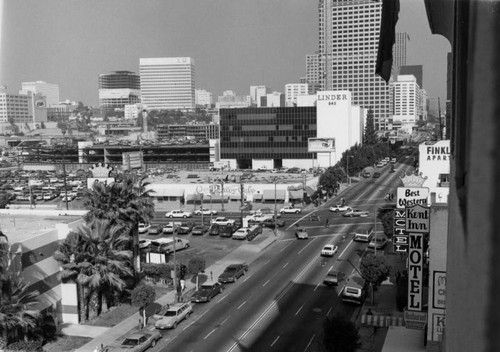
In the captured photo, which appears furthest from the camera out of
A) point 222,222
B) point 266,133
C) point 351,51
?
point 351,51

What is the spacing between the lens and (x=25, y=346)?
1778 cm

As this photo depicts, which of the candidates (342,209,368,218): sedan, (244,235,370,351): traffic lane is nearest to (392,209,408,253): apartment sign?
(244,235,370,351): traffic lane

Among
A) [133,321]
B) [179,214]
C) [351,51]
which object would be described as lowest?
[133,321]

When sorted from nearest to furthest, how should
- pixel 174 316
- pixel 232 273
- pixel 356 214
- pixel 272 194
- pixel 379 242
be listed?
pixel 174 316 → pixel 232 273 → pixel 379 242 → pixel 356 214 → pixel 272 194

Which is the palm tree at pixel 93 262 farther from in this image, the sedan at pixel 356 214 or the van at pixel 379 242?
the sedan at pixel 356 214

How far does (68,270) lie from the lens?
2158 cm

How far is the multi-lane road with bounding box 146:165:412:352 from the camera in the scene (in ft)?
63.7

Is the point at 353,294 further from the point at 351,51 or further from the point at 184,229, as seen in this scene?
the point at 351,51

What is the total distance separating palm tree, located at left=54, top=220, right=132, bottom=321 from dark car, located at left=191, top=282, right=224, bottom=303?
3350 millimetres

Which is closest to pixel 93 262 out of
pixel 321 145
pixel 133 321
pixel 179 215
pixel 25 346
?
pixel 133 321

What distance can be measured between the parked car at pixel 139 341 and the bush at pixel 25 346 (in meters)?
2.61

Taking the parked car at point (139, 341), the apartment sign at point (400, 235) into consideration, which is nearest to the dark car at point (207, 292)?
the parked car at point (139, 341)

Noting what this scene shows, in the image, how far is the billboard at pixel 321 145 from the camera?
7988 cm

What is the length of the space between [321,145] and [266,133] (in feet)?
30.0
